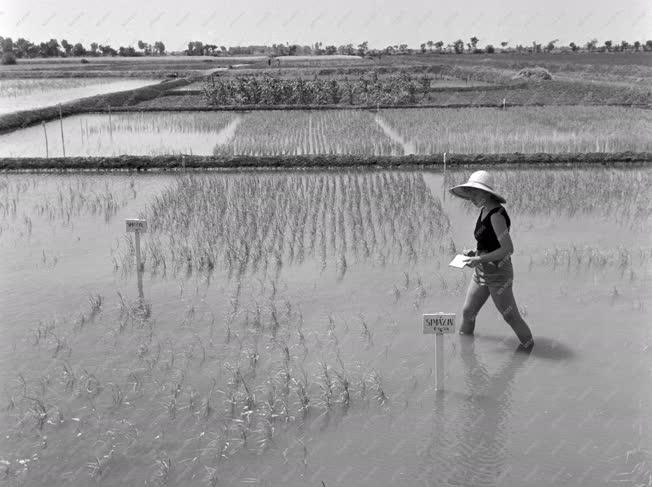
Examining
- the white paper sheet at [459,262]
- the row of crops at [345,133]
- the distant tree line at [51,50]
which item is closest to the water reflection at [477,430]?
the white paper sheet at [459,262]

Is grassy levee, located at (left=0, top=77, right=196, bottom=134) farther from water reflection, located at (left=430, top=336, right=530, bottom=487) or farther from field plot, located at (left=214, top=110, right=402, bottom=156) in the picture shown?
water reflection, located at (left=430, top=336, right=530, bottom=487)

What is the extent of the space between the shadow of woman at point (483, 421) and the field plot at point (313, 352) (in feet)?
0.03

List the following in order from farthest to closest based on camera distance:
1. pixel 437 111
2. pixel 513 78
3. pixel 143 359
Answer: pixel 513 78, pixel 437 111, pixel 143 359

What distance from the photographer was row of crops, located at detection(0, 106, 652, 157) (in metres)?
12.2

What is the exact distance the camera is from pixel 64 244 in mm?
6875

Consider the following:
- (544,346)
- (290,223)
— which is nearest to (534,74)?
(290,223)

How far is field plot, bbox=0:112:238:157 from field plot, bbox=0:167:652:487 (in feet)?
17.2

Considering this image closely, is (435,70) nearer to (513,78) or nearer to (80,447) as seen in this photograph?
(513,78)

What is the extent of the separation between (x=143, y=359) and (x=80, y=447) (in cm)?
96

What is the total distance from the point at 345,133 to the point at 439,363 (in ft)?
35.6

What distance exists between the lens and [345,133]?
558 inches

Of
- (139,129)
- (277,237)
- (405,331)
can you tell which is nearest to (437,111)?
(139,129)

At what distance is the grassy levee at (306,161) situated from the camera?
34.8 feet

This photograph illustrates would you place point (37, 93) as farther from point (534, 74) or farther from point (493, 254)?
point (493, 254)
